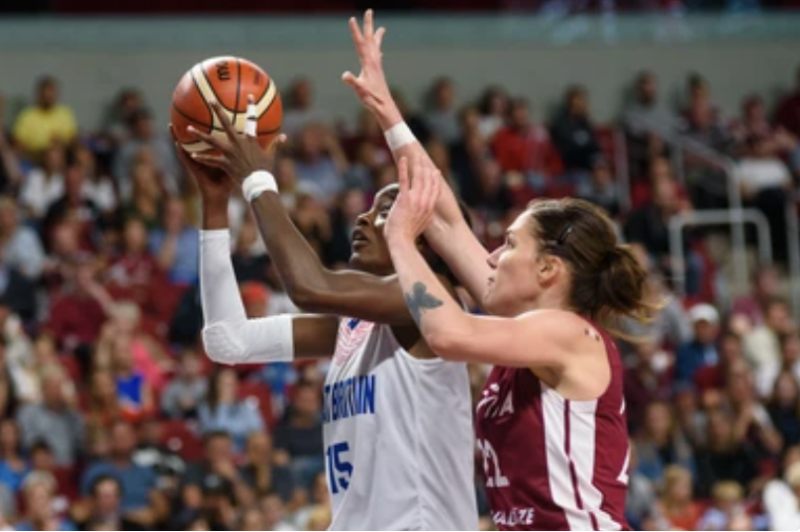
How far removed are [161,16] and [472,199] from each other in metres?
3.90

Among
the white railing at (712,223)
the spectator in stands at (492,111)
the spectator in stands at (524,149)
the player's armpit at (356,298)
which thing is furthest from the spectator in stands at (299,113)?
the player's armpit at (356,298)

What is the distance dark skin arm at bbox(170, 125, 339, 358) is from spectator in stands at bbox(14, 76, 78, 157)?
877cm

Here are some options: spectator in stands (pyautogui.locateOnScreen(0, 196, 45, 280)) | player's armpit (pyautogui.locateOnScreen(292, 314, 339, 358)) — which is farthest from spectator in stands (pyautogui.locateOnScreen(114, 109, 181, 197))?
player's armpit (pyautogui.locateOnScreen(292, 314, 339, 358))

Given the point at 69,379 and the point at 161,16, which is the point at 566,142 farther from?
the point at 69,379

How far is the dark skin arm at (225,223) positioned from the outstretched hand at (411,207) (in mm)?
863

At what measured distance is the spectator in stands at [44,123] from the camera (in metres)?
13.4

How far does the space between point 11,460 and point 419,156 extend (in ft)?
19.6

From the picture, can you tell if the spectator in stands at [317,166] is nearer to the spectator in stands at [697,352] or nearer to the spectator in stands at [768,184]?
the spectator in stands at [697,352]

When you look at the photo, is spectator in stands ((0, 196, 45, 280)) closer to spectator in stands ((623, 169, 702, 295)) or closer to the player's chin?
spectator in stands ((623, 169, 702, 295))

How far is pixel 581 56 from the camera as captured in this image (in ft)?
54.1

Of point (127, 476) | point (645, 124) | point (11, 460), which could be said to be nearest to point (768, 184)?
point (645, 124)

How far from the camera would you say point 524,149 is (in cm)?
1501

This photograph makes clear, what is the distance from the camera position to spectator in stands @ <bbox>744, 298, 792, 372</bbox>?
1309 cm

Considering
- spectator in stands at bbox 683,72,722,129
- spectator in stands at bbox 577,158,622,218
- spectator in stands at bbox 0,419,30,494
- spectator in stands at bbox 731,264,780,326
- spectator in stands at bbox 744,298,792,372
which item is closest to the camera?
spectator in stands at bbox 0,419,30,494
